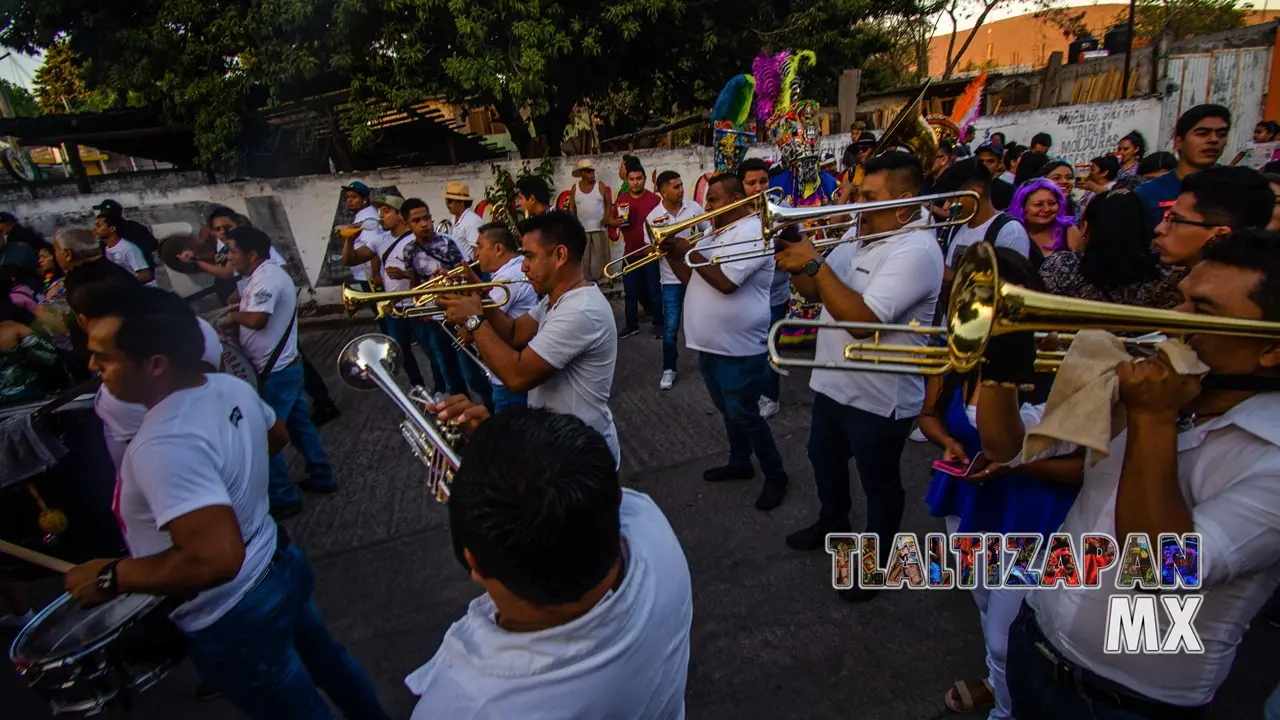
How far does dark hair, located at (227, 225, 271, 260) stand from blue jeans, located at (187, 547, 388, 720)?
291cm

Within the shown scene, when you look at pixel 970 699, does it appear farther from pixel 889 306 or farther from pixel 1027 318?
pixel 1027 318

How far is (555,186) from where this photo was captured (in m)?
9.86

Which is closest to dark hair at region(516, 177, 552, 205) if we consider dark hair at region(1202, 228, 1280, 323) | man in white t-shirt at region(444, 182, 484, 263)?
man in white t-shirt at region(444, 182, 484, 263)

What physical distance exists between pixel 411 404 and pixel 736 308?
7.09 feet

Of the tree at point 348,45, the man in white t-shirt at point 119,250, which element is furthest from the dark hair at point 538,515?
the tree at point 348,45

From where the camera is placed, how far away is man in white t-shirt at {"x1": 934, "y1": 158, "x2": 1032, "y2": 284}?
11.6 ft

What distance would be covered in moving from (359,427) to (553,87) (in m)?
6.71

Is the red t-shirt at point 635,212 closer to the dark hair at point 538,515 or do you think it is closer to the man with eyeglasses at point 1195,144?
the man with eyeglasses at point 1195,144

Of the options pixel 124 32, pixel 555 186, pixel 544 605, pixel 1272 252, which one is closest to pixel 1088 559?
pixel 1272 252

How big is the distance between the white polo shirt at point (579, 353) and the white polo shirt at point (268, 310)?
2348 mm

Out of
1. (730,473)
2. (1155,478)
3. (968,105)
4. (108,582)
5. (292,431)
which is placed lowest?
(730,473)

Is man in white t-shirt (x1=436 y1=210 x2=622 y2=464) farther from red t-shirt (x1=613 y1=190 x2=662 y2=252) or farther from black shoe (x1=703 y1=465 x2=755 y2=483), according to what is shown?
red t-shirt (x1=613 y1=190 x2=662 y2=252)

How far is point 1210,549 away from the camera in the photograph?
45.9 inches

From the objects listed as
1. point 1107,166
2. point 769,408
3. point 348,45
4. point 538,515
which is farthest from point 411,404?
point 348,45
